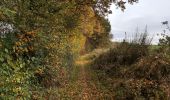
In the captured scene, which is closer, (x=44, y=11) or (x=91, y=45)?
(x=44, y=11)

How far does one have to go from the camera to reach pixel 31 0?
1614cm

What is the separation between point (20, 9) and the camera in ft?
47.2

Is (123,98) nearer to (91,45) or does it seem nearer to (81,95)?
(81,95)

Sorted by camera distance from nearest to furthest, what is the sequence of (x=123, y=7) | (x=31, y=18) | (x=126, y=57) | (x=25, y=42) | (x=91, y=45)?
(x=25, y=42)
(x=31, y=18)
(x=126, y=57)
(x=123, y=7)
(x=91, y=45)

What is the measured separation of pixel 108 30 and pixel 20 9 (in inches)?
2195

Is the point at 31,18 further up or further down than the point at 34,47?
further up

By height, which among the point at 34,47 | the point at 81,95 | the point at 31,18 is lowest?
the point at 81,95

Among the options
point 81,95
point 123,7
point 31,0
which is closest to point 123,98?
point 81,95

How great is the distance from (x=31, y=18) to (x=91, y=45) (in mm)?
51328

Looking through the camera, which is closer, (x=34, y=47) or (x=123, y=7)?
(x=34, y=47)

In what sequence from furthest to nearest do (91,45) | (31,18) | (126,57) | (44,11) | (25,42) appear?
(91,45)
(126,57)
(44,11)
(31,18)
(25,42)

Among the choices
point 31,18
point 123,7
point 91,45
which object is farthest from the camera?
point 91,45

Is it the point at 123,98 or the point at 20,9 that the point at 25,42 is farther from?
the point at 123,98

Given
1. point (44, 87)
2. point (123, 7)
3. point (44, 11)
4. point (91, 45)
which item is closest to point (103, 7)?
point (123, 7)
